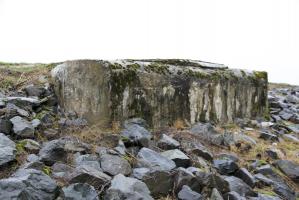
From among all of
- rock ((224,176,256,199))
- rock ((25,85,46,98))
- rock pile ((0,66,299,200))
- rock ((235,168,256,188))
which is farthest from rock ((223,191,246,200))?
rock ((25,85,46,98))

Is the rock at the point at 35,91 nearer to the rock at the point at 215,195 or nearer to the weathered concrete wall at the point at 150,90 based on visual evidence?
the weathered concrete wall at the point at 150,90

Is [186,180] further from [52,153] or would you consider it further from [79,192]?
[52,153]

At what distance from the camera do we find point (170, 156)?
603 centimetres

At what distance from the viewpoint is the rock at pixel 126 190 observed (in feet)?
14.1

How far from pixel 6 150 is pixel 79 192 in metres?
1.46

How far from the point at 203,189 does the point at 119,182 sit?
4.14 ft

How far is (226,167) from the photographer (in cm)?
635

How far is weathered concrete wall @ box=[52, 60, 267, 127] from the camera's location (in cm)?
759

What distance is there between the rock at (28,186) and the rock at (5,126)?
5.70 ft

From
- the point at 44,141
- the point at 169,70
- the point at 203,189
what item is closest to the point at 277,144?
the point at 169,70

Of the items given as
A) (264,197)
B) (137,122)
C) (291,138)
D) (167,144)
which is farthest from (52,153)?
(291,138)

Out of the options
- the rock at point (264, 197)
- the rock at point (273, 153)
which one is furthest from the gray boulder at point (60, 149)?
the rock at point (273, 153)

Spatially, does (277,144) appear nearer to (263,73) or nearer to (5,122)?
(263,73)

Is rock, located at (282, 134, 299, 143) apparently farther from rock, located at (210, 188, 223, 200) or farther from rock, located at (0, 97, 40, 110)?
rock, located at (0, 97, 40, 110)
